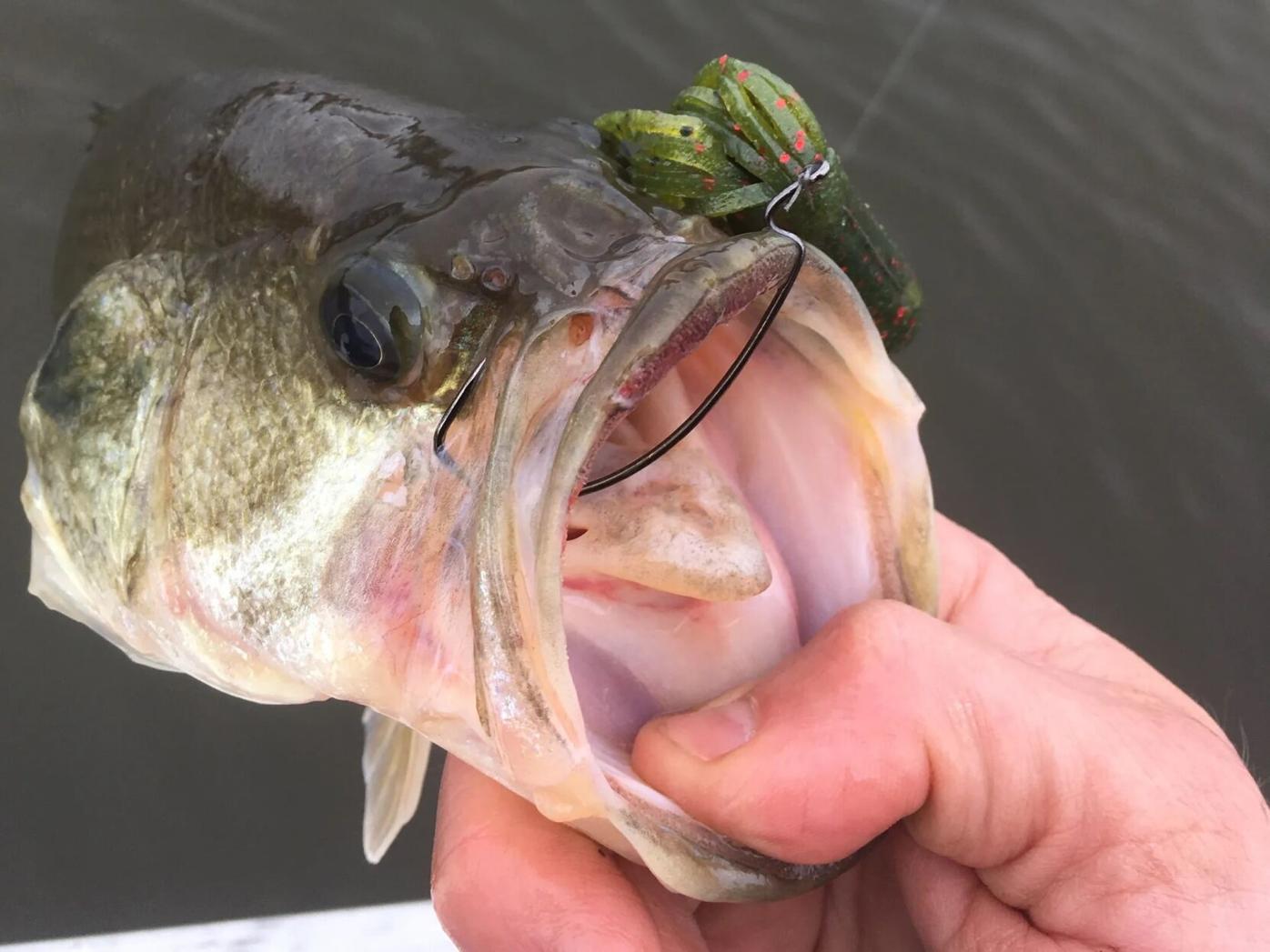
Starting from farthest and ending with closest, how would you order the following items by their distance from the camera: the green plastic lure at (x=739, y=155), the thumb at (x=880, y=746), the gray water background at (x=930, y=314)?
1. the gray water background at (x=930, y=314)
2. the green plastic lure at (x=739, y=155)
3. the thumb at (x=880, y=746)

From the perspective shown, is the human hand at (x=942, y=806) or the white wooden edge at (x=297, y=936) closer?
the human hand at (x=942, y=806)

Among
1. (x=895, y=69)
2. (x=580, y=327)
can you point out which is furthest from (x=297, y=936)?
(x=895, y=69)

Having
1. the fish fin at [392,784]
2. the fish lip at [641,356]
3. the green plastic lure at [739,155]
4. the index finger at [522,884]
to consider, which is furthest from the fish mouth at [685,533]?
the fish fin at [392,784]

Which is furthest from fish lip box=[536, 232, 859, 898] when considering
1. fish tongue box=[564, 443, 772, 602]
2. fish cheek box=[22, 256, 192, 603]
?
fish cheek box=[22, 256, 192, 603]

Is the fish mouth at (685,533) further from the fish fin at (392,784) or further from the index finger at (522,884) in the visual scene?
the fish fin at (392,784)

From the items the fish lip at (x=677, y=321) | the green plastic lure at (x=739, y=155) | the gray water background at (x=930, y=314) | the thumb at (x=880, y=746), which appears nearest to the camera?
the fish lip at (x=677, y=321)

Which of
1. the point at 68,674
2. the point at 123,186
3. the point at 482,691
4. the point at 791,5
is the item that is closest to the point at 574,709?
the point at 482,691

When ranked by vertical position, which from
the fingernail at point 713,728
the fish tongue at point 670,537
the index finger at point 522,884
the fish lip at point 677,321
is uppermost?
the fish lip at point 677,321
